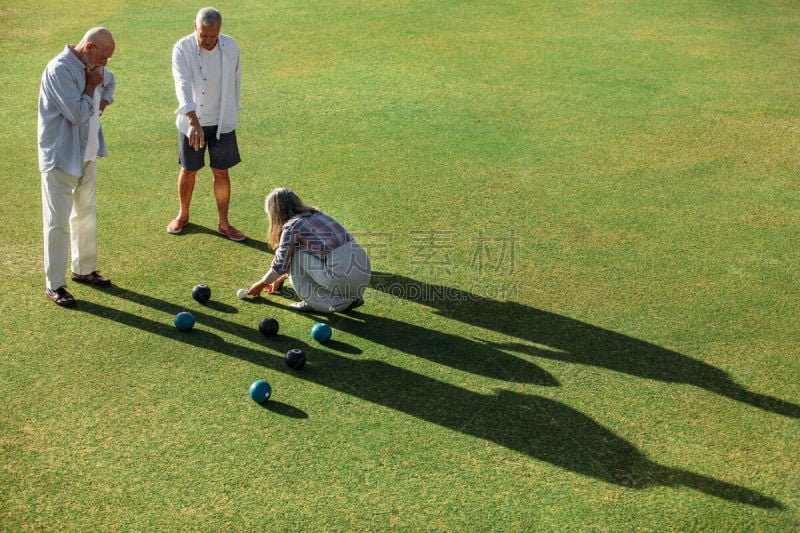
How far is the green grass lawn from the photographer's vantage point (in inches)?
224

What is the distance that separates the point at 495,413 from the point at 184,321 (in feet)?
9.18

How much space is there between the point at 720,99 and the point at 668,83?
34.7 inches

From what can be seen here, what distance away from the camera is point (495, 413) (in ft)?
21.1

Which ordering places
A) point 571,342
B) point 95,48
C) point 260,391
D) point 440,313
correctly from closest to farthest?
point 260,391 → point 95,48 → point 571,342 → point 440,313

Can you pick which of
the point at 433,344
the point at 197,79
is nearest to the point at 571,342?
the point at 433,344

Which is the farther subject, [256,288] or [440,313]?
[440,313]

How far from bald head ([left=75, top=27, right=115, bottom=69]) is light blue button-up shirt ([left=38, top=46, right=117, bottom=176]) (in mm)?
68

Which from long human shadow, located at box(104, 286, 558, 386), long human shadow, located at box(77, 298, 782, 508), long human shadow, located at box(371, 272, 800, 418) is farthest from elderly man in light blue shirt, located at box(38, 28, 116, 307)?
long human shadow, located at box(371, 272, 800, 418)

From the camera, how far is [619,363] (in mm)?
7062

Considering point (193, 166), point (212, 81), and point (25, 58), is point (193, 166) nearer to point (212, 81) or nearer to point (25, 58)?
point (212, 81)

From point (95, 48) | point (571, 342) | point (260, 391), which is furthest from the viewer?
point (571, 342)

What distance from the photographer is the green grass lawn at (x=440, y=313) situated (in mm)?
5684

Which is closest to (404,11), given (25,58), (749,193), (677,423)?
(25,58)

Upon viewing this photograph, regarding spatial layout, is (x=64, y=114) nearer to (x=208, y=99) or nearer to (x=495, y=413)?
(x=208, y=99)
